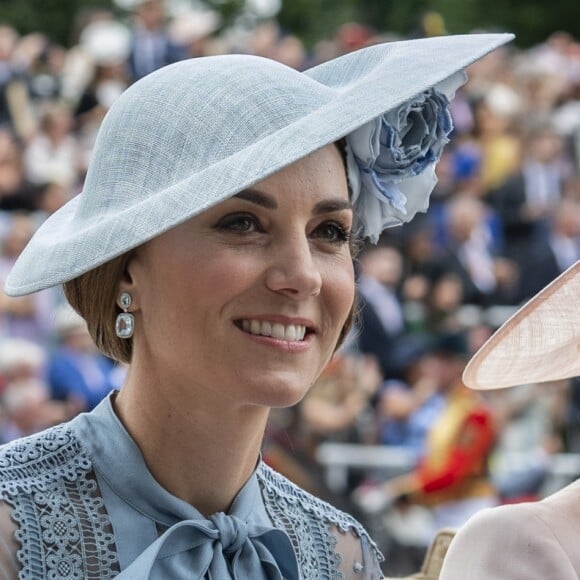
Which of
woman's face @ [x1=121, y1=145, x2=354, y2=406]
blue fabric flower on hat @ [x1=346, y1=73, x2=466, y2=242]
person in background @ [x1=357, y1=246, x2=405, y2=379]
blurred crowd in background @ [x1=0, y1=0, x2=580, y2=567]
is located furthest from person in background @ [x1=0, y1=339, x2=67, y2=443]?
woman's face @ [x1=121, y1=145, x2=354, y2=406]

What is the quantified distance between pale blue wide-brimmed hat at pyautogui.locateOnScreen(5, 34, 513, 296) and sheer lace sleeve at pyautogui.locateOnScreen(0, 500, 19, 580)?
14.9 inches

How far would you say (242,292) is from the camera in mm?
2258

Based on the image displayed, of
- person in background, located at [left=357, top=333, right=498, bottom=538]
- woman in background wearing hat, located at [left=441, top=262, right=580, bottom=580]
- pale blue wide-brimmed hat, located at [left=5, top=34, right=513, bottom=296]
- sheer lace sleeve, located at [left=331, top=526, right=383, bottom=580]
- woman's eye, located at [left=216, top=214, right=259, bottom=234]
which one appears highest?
pale blue wide-brimmed hat, located at [left=5, top=34, right=513, bottom=296]

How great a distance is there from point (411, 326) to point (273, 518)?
262 inches

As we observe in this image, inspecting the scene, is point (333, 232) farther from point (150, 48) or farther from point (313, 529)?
point (150, 48)

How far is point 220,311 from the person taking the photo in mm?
2262

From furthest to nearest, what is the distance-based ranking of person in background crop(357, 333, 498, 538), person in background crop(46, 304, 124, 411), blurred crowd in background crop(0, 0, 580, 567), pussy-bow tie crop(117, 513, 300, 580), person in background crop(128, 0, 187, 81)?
1. person in background crop(128, 0, 187, 81)
2. person in background crop(357, 333, 498, 538)
3. blurred crowd in background crop(0, 0, 580, 567)
4. person in background crop(46, 304, 124, 411)
5. pussy-bow tie crop(117, 513, 300, 580)

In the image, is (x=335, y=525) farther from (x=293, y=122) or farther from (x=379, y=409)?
(x=379, y=409)

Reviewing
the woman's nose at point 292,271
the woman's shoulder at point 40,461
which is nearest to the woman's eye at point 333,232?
the woman's nose at point 292,271

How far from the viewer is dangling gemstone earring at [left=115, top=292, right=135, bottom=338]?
239 cm

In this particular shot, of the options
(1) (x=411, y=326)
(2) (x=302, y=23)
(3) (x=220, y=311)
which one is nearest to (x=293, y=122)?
(3) (x=220, y=311)

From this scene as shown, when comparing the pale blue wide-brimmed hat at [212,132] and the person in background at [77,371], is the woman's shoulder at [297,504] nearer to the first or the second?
the pale blue wide-brimmed hat at [212,132]

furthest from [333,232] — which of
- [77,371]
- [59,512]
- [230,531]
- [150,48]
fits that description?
[150,48]

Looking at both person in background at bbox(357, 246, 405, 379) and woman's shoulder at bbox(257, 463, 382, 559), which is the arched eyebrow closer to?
woman's shoulder at bbox(257, 463, 382, 559)
